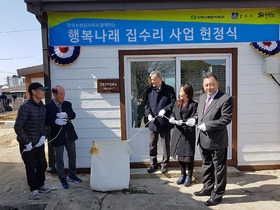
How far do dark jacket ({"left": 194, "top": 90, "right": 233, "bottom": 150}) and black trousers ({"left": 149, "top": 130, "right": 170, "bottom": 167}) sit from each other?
34.3 inches

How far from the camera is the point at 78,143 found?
4.02 metres

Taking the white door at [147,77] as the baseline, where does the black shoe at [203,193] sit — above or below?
below

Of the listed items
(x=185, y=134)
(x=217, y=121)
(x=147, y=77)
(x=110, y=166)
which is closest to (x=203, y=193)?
(x=185, y=134)

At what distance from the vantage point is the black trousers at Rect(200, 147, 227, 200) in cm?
280

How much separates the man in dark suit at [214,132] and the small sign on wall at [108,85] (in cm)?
166

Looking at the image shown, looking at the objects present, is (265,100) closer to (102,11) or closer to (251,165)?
(251,165)

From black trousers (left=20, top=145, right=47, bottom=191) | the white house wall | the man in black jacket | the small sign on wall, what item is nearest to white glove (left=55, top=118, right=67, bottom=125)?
black trousers (left=20, top=145, right=47, bottom=191)

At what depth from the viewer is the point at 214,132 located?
9.13ft

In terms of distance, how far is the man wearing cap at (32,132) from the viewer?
9.21 feet

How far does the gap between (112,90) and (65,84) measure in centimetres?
89

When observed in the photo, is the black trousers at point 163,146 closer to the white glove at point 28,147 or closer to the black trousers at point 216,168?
the black trousers at point 216,168

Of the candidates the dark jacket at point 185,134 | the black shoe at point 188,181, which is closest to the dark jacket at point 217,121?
the dark jacket at point 185,134

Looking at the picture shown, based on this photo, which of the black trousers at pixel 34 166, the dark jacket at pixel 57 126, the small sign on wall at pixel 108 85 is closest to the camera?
the black trousers at pixel 34 166

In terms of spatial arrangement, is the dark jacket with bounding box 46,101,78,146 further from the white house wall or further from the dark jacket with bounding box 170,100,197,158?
the dark jacket with bounding box 170,100,197,158
